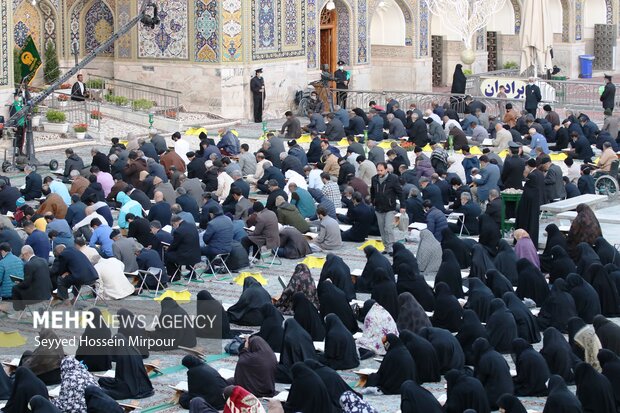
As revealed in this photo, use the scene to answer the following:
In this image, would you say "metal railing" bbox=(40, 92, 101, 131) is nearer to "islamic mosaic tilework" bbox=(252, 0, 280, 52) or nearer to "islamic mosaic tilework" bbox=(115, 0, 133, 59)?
"islamic mosaic tilework" bbox=(115, 0, 133, 59)

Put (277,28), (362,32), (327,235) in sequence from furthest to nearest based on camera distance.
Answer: (362,32) < (277,28) < (327,235)

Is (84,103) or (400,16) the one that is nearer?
(84,103)

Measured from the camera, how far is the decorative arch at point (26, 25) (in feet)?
97.7

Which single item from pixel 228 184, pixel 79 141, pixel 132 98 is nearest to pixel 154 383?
pixel 228 184

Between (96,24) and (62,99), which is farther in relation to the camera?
(96,24)

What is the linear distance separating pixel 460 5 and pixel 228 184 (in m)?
15.6

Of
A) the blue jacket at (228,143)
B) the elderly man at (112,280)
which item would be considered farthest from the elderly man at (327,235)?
the blue jacket at (228,143)

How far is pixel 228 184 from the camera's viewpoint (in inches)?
878

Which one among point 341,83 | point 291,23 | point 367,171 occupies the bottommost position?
point 367,171

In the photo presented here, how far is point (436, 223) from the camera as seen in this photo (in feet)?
64.9

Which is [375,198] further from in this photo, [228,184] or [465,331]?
[465,331]

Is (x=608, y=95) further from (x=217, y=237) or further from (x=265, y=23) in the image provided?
(x=217, y=237)

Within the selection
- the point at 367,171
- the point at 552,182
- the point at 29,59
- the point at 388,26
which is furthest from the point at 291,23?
the point at 552,182

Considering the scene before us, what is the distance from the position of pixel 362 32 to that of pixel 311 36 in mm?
2042
